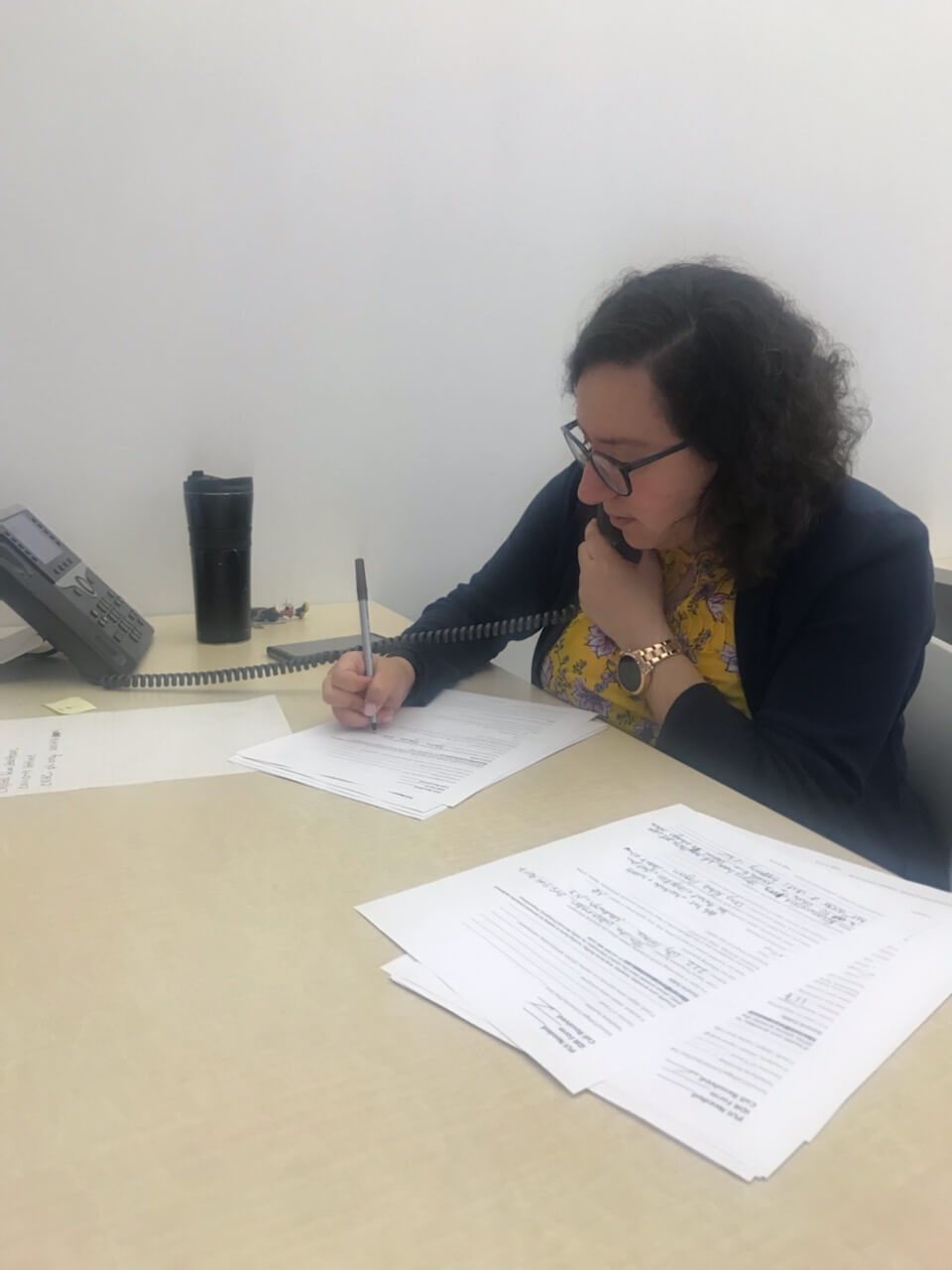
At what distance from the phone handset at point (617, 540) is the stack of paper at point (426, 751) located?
22 cm

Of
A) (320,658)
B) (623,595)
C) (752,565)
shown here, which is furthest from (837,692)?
(320,658)

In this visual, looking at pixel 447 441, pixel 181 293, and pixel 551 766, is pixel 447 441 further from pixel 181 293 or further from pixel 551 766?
pixel 551 766

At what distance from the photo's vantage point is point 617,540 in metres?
1.19

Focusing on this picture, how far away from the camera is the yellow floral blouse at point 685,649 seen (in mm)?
1111

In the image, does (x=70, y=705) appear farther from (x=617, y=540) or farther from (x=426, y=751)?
(x=617, y=540)

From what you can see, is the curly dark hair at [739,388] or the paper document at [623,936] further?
the curly dark hair at [739,388]

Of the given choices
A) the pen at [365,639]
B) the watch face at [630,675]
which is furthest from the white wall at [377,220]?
the watch face at [630,675]

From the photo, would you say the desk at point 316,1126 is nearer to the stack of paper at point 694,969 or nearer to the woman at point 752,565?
the stack of paper at point 694,969

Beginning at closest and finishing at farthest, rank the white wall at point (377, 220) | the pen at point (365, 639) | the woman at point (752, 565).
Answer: the woman at point (752, 565)
the pen at point (365, 639)
the white wall at point (377, 220)

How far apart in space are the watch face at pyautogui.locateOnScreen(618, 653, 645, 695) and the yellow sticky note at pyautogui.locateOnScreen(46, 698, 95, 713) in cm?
65

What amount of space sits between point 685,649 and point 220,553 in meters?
0.72

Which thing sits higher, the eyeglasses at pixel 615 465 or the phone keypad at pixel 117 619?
the eyeglasses at pixel 615 465

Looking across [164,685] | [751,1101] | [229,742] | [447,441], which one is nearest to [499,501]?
[447,441]

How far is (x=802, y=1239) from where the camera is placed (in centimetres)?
38
